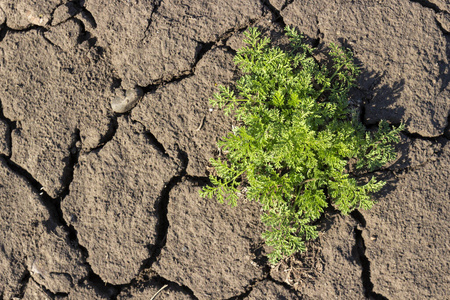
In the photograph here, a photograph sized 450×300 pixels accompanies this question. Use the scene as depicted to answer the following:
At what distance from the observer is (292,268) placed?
11.4ft

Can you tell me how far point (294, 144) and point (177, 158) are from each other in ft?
3.54

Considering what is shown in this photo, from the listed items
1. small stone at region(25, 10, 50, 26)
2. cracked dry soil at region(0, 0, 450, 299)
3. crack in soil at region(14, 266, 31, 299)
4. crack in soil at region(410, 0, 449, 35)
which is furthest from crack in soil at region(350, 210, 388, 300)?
small stone at region(25, 10, 50, 26)

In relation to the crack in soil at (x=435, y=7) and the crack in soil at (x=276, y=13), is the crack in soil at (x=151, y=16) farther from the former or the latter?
the crack in soil at (x=435, y=7)

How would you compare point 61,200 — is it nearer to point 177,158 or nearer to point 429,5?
point 177,158

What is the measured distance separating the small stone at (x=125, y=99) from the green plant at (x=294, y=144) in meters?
0.80

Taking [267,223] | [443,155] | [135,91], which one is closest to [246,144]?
[267,223]

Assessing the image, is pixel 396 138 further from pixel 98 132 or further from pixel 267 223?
pixel 98 132

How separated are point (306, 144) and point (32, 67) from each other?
2.67 metres

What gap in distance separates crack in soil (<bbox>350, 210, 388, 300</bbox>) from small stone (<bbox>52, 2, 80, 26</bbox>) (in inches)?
127

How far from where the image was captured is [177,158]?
11.8 ft

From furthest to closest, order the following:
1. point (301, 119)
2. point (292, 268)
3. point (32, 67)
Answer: point (32, 67), point (292, 268), point (301, 119)

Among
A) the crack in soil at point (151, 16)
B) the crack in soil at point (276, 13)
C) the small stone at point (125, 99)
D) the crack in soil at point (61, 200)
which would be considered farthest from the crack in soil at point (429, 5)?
the crack in soil at point (61, 200)

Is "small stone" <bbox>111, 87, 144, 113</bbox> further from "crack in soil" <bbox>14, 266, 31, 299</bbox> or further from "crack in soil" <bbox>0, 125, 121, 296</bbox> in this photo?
"crack in soil" <bbox>14, 266, 31, 299</bbox>

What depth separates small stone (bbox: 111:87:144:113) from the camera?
11.9 feet
